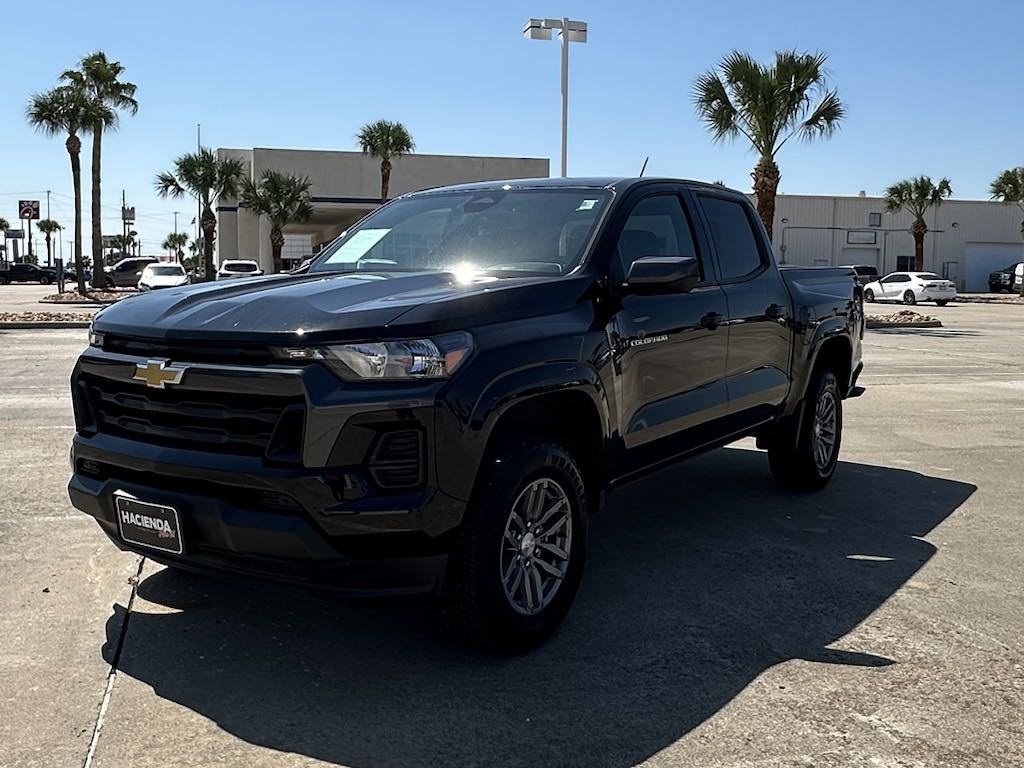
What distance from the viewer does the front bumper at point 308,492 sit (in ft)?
11.1

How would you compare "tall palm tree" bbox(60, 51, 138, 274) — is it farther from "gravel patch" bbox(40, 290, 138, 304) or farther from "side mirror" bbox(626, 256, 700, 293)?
"side mirror" bbox(626, 256, 700, 293)

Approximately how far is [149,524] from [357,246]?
7.05ft

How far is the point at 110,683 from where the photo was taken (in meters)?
3.71

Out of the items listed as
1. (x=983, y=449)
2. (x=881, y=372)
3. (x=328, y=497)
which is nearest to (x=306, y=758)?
(x=328, y=497)

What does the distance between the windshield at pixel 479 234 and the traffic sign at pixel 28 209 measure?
31.1 meters

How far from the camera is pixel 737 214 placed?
6.17 meters

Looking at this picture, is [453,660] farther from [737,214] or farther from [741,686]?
[737,214]

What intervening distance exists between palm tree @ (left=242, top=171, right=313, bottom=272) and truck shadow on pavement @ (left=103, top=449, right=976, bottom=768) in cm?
4171

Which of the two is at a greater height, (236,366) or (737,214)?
(737,214)

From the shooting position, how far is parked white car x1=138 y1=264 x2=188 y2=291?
32.6 metres

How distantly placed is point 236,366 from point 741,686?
2.14 metres

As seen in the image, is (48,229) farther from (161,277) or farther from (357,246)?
(357,246)

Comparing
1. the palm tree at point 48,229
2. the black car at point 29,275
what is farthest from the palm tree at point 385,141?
the palm tree at point 48,229

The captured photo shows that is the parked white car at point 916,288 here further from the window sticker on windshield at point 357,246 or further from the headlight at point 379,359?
the headlight at point 379,359
